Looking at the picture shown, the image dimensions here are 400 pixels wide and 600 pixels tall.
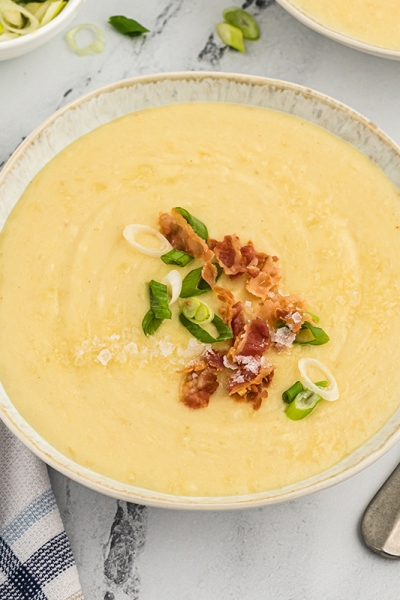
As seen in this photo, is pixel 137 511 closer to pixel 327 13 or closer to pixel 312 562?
pixel 312 562

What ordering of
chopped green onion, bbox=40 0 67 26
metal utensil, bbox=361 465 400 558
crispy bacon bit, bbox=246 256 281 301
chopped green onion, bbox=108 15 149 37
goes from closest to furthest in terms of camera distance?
1. crispy bacon bit, bbox=246 256 281 301
2. metal utensil, bbox=361 465 400 558
3. chopped green onion, bbox=40 0 67 26
4. chopped green onion, bbox=108 15 149 37

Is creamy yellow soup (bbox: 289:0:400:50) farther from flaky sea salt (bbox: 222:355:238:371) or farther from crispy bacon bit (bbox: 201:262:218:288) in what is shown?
flaky sea salt (bbox: 222:355:238:371)

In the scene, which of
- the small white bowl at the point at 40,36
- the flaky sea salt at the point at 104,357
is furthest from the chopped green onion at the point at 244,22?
the flaky sea salt at the point at 104,357

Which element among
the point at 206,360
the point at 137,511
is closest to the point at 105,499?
the point at 137,511

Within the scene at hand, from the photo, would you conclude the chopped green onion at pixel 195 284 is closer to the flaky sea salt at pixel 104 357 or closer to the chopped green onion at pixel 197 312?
the chopped green onion at pixel 197 312

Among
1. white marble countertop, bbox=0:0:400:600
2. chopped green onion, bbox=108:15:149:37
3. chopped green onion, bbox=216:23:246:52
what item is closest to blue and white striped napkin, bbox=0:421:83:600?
white marble countertop, bbox=0:0:400:600

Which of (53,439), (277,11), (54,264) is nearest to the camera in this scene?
(53,439)
